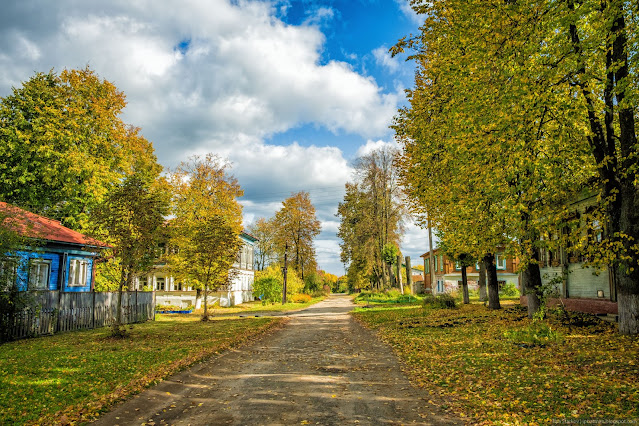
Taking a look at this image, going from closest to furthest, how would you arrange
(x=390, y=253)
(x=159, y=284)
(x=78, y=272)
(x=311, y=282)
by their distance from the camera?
(x=78, y=272)
(x=159, y=284)
(x=390, y=253)
(x=311, y=282)

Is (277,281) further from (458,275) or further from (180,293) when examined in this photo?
(458,275)

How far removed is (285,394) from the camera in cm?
747

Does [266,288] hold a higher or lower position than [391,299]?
higher

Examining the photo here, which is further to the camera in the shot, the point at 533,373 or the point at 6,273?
the point at 6,273

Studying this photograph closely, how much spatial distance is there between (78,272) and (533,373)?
24.6 metres

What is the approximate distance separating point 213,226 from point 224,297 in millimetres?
20665

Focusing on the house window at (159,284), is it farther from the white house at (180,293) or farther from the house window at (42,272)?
the house window at (42,272)

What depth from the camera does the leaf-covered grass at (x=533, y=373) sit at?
610 centimetres

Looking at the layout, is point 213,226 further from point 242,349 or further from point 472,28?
point 472,28

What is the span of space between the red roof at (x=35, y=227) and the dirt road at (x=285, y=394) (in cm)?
905

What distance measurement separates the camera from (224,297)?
137ft

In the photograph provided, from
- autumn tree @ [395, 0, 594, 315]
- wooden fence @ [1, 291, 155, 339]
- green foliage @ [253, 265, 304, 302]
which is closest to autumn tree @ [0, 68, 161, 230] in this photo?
wooden fence @ [1, 291, 155, 339]

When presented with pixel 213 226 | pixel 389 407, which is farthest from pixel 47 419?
pixel 213 226

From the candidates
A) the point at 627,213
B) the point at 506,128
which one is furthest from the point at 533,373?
the point at 506,128
